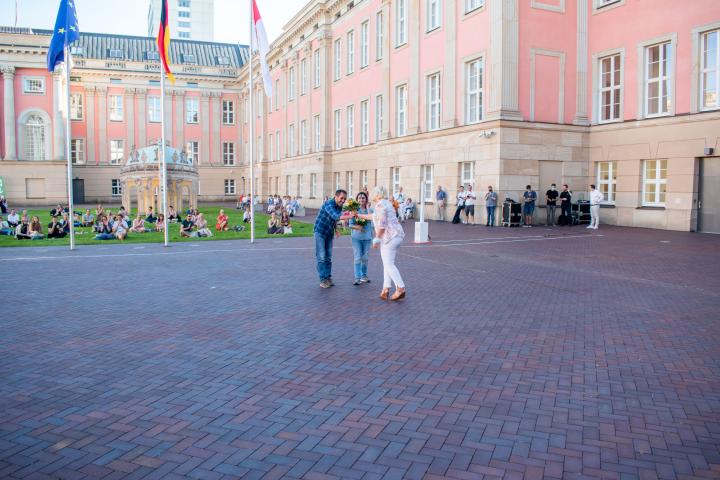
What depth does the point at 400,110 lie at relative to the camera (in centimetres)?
3616

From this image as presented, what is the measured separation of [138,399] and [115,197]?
67.0 m

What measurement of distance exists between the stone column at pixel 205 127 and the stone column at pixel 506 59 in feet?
171

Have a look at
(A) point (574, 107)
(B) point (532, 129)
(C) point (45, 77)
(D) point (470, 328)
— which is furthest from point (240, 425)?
(C) point (45, 77)

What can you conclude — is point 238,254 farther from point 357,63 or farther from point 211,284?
point 357,63

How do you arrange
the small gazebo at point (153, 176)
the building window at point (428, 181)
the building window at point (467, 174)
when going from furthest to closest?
1. the small gazebo at point (153, 176)
2. the building window at point (428, 181)
3. the building window at point (467, 174)

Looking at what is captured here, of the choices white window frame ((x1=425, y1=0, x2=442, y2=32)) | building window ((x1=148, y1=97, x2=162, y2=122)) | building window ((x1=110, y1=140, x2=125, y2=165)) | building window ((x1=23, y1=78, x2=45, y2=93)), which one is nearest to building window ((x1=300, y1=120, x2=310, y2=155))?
white window frame ((x1=425, y1=0, x2=442, y2=32))

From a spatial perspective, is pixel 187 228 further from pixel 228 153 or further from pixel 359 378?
pixel 228 153

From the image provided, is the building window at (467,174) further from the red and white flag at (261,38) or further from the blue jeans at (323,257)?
the blue jeans at (323,257)

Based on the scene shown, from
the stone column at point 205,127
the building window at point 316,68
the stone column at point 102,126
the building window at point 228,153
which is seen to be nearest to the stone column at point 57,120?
the stone column at point 102,126

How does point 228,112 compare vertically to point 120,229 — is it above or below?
above

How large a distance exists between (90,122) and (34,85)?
7896 mm

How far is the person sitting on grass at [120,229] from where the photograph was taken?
22442 millimetres

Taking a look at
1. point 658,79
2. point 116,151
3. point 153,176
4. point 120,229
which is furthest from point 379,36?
point 116,151

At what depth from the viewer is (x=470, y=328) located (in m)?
8.15
